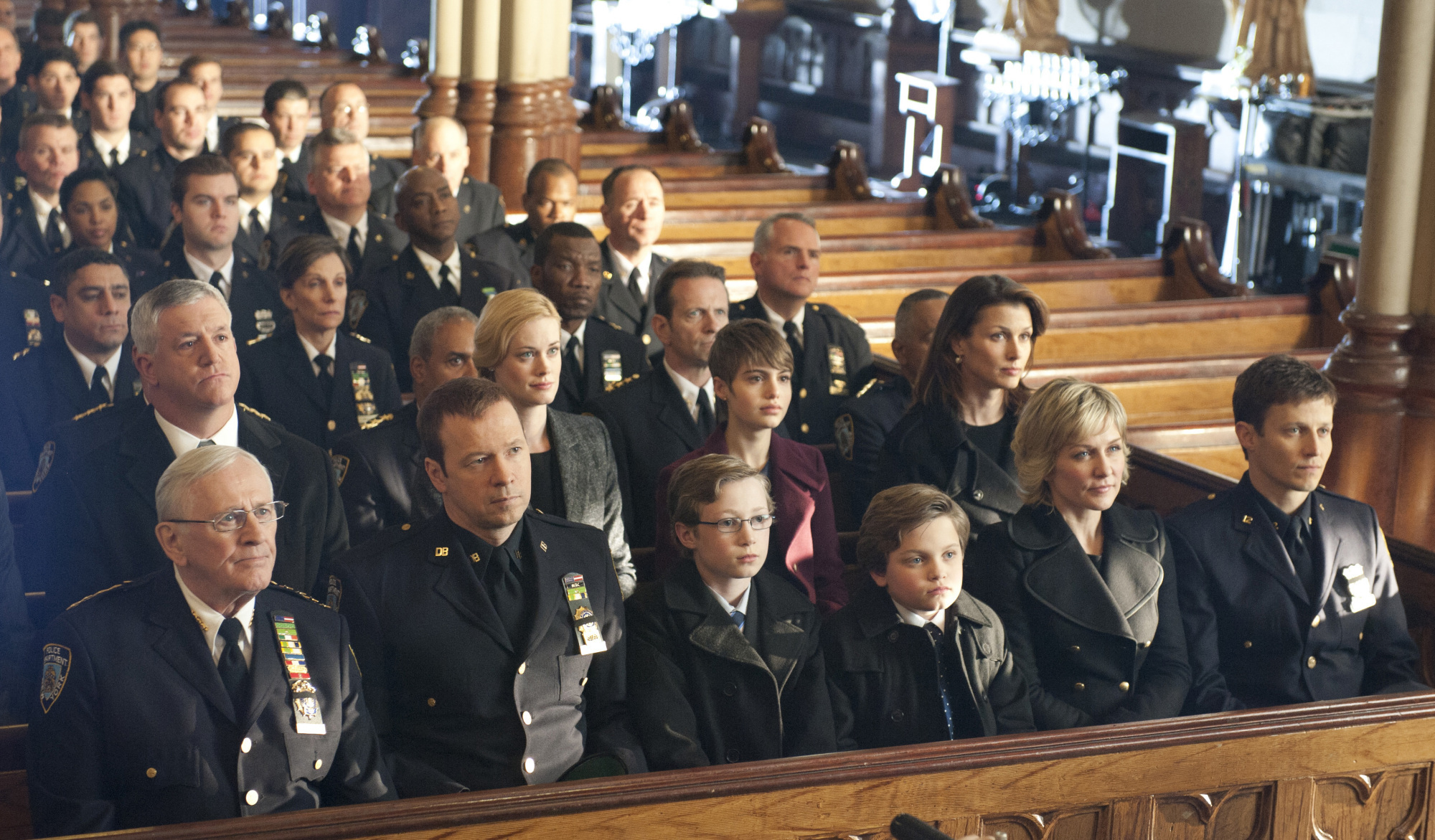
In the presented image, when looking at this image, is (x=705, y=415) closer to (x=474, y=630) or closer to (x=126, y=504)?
(x=474, y=630)

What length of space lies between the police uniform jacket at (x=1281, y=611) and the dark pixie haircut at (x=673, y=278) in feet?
4.48

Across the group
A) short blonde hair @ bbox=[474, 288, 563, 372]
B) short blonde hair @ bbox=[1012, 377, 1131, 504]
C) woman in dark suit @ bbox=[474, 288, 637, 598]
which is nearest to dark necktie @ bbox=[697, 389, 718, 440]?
woman in dark suit @ bbox=[474, 288, 637, 598]

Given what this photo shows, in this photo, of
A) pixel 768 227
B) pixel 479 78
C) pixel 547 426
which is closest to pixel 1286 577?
pixel 547 426

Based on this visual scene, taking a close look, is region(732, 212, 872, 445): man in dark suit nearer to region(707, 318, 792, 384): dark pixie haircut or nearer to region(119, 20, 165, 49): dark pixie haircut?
region(707, 318, 792, 384): dark pixie haircut

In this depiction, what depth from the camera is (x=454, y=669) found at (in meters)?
2.58

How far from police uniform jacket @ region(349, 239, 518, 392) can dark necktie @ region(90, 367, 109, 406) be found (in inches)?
38.4

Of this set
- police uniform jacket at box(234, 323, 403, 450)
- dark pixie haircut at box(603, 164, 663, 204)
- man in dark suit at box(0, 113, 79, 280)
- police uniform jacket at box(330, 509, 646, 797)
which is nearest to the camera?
police uniform jacket at box(330, 509, 646, 797)

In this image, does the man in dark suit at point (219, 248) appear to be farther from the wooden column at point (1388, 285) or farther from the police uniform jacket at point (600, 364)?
the wooden column at point (1388, 285)

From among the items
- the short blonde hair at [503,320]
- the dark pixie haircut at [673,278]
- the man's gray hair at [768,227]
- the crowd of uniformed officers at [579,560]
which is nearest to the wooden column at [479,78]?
the man's gray hair at [768,227]

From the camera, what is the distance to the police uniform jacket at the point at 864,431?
3764mm

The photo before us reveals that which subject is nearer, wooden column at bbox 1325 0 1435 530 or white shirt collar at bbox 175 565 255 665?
white shirt collar at bbox 175 565 255 665

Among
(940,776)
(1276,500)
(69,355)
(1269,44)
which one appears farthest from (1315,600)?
(1269,44)

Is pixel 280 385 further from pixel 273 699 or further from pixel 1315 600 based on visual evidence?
pixel 1315 600

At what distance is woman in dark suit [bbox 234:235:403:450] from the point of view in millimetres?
3814
